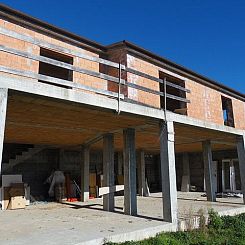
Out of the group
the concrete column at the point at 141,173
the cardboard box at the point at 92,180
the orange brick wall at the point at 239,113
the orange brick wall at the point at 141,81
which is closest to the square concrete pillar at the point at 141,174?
the concrete column at the point at 141,173

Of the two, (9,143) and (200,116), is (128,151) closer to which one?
(200,116)

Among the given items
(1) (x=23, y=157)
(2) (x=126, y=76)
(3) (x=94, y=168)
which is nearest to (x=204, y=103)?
(2) (x=126, y=76)

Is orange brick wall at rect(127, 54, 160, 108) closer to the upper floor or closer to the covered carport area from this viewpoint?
the upper floor

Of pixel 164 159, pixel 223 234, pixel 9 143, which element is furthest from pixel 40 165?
pixel 223 234

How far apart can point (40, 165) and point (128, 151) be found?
6650mm

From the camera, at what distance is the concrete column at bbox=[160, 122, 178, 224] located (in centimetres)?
838

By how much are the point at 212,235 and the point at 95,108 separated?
4801 millimetres

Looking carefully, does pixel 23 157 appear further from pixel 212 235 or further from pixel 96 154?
pixel 212 235

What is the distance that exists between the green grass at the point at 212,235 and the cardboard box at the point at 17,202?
6.51 meters

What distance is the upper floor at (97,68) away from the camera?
666 cm

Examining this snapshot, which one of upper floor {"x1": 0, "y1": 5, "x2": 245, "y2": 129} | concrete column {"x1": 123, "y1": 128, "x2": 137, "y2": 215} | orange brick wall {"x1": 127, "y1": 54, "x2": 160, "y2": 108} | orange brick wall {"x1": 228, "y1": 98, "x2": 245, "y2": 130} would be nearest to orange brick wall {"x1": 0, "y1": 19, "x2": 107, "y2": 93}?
upper floor {"x1": 0, "y1": 5, "x2": 245, "y2": 129}

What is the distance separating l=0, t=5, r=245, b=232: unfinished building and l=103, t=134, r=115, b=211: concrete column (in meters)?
0.03

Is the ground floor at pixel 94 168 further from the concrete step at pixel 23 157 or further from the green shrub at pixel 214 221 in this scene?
the green shrub at pixel 214 221

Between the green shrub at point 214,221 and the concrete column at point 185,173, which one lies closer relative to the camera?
the green shrub at point 214,221
